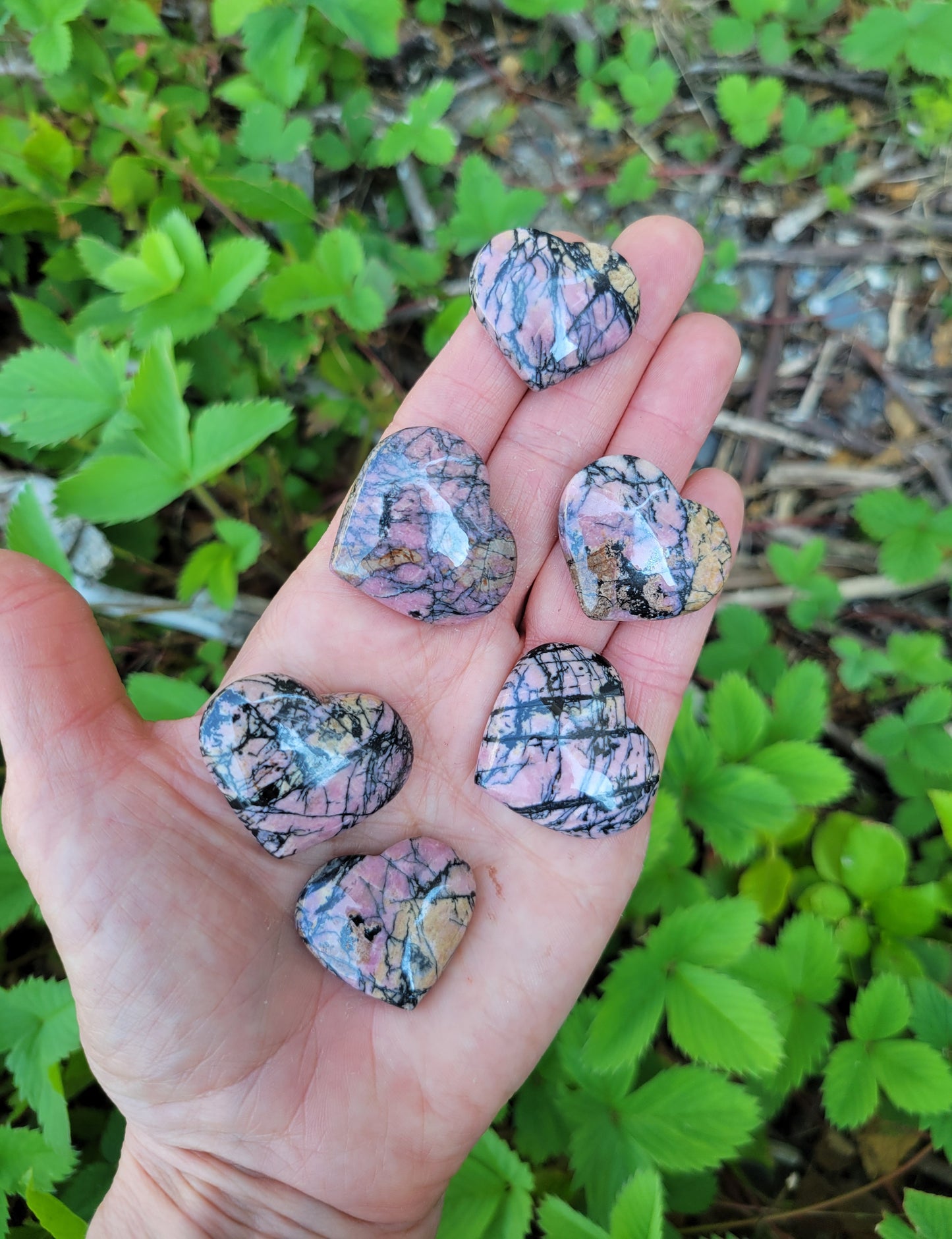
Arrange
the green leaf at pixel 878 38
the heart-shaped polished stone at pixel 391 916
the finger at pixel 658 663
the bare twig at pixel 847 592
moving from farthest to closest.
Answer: the bare twig at pixel 847 592
the green leaf at pixel 878 38
the finger at pixel 658 663
the heart-shaped polished stone at pixel 391 916

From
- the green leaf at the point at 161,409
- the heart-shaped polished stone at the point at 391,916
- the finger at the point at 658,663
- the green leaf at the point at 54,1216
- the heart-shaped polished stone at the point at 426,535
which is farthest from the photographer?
the finger at the point at 658,663

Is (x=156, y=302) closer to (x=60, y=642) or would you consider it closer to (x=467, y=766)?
(x=60, y=642)

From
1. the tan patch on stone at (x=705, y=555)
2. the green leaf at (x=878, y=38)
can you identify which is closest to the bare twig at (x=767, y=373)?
the green leaf at (x=878, y=38)

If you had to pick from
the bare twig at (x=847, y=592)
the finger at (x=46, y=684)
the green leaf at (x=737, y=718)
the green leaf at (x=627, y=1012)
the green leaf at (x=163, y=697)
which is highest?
the finger at (x=46, y=684)

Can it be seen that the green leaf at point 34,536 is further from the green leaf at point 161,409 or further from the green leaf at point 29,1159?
the green leaf at point 29,1159

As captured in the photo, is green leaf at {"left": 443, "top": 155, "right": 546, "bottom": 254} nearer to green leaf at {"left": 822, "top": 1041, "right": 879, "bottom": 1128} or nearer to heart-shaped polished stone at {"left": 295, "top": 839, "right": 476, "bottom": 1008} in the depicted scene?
heart-shaped polished stone at {"left": 295, "top": 839, "right": 476, "bottom": 1008}

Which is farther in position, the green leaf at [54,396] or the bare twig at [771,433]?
the bare twig at [771,433]

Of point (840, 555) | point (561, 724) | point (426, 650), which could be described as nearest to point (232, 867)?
point (426, 650)

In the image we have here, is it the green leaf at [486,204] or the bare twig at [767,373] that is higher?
the green leaf at [486,204]
